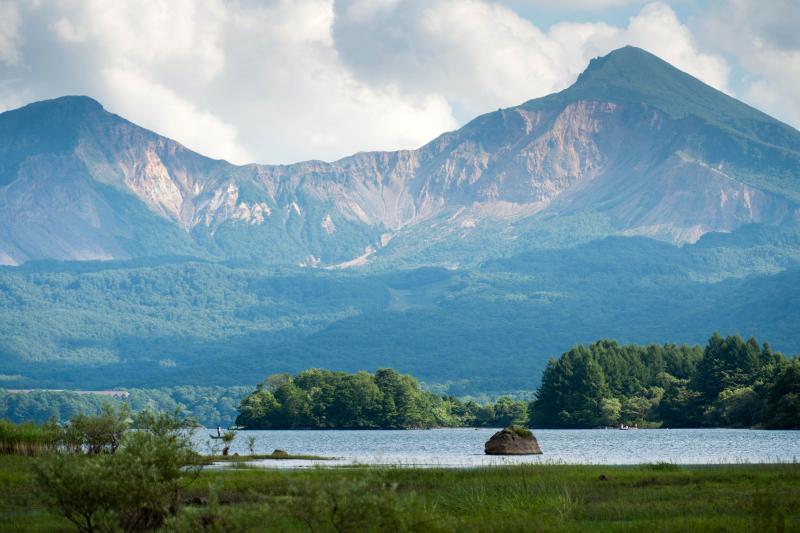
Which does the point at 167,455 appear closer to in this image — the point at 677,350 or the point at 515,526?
the point at 515,526

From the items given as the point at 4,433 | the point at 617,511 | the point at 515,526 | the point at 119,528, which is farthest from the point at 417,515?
the point at 4,433

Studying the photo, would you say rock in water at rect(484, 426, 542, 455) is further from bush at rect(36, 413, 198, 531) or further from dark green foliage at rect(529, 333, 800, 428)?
bush at rect(36, 413, 198, 531)

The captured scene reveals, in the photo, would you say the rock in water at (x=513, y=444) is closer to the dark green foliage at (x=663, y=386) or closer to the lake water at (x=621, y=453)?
the lake water at (x=621, y=453)

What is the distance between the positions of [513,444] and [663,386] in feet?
283

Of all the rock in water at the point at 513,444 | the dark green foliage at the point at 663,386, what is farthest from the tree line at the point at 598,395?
the rock in water at the point at 513,444

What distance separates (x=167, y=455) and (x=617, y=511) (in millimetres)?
15580

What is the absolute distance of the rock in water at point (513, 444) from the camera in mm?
82562

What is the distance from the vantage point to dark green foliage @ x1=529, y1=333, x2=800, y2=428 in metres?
132

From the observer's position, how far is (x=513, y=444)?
83.2 meters

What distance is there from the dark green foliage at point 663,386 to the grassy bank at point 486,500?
73.7 metres

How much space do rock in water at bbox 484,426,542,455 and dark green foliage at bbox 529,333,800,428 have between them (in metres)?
43.9

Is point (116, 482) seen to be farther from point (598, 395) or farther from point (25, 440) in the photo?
point (598, 395)

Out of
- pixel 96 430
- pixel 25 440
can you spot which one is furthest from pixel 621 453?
pixel 25 440

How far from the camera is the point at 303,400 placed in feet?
575
